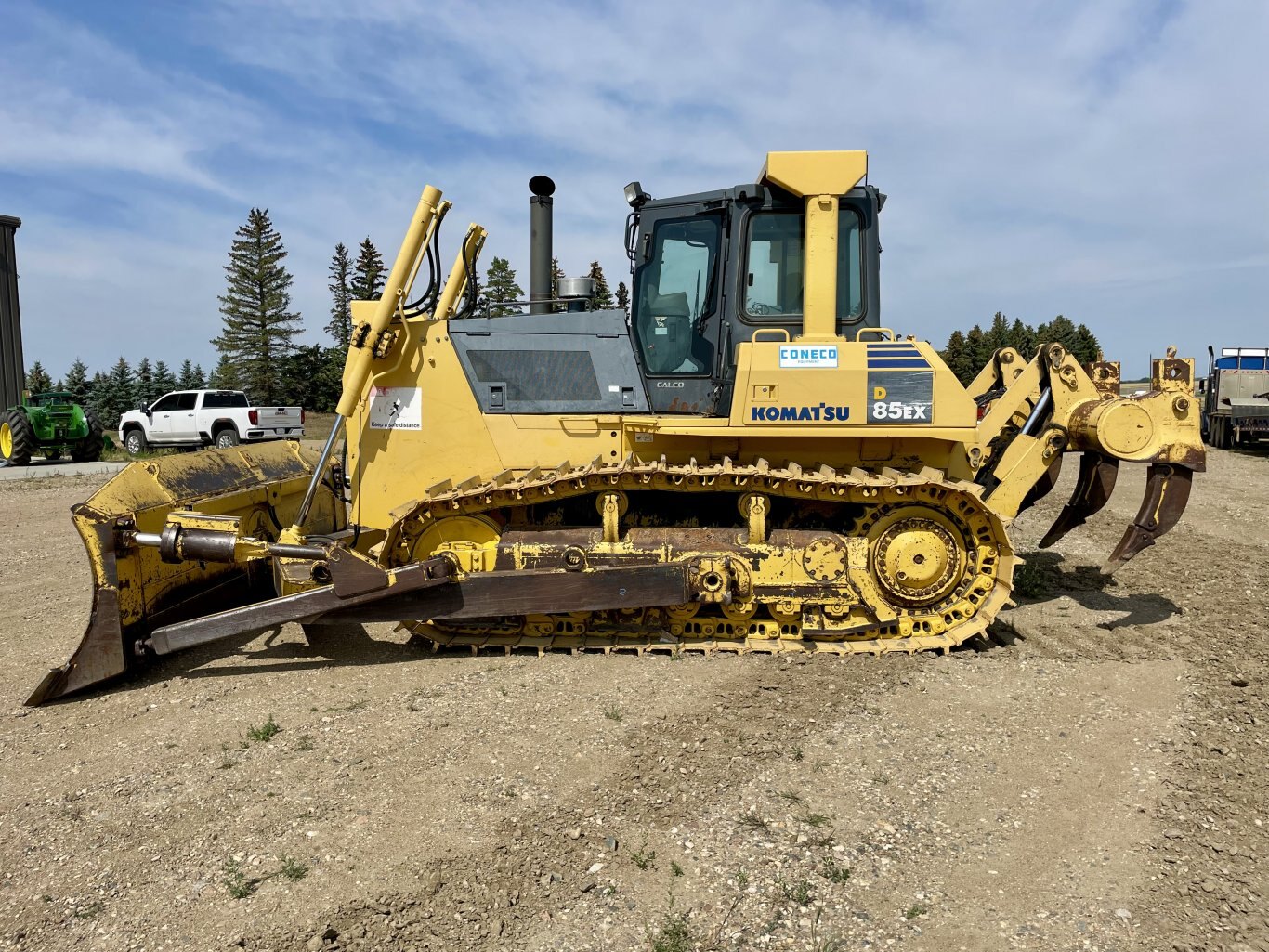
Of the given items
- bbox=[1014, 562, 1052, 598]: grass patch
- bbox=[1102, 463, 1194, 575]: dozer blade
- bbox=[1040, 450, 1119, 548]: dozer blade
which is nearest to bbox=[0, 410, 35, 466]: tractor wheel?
bbox=[1014, 562, 1052, 598]: grass patch

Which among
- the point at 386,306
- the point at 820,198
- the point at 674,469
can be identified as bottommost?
the point at 674,469

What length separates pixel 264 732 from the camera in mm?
4738

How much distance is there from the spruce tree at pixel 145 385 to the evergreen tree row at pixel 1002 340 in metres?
46.9

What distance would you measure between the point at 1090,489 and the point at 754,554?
9.74 feet

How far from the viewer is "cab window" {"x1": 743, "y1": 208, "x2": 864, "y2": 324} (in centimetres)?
610

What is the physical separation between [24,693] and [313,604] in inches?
79.3

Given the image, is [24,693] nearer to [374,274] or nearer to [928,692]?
[928,692]

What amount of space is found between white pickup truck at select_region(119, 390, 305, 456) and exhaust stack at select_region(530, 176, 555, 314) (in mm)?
20028

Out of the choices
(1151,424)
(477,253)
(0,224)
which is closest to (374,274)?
(0,224)

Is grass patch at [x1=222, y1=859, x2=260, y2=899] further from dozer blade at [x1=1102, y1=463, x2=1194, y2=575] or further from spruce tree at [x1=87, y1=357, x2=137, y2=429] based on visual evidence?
spruce tree at [x1=87, y1=357, x2=137, y2=429]

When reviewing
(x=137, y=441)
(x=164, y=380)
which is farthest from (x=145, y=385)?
(x=137, y=441)

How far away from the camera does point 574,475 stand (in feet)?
18.7

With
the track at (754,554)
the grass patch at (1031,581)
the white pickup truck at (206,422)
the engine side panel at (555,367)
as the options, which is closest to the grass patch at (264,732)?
the track at (754,554)

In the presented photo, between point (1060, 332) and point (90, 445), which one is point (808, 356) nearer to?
point (90, 445)
